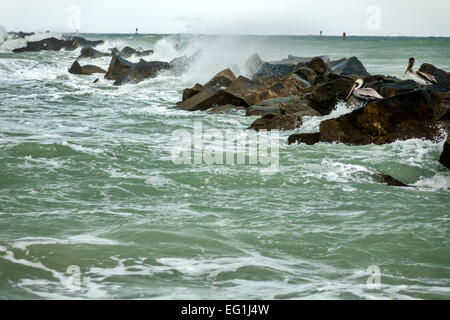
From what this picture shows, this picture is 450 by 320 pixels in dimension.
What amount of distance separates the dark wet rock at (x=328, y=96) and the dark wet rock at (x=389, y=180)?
6211 mm

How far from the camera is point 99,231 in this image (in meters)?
6.17

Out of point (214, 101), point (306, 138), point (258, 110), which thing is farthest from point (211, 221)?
point (214, 101)

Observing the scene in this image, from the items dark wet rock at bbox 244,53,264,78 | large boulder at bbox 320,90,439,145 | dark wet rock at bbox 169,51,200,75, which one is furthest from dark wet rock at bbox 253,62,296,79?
large boulder at bbox 320,90,439,145

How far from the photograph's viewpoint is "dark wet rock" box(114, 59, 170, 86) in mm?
25025

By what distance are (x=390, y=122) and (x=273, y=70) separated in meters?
11.6

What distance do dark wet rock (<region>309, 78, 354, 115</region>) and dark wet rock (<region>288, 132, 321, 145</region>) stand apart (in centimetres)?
360

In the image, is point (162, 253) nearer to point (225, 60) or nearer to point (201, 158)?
point (201, 158)

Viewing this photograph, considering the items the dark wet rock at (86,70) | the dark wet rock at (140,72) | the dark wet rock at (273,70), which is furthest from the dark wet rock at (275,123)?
the dark wet rock at (86,70)

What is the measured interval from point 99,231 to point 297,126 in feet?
Answer: 25.6

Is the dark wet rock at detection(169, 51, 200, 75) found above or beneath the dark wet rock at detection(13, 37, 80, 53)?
beneath

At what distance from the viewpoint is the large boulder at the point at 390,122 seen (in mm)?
10516

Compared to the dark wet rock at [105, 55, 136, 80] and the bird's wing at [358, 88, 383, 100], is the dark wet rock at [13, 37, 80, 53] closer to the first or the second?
the dark wet rock at [105, 55, 136, 80]

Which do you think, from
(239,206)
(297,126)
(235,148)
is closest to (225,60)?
(297,126)

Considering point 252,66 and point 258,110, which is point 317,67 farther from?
point 258,110
